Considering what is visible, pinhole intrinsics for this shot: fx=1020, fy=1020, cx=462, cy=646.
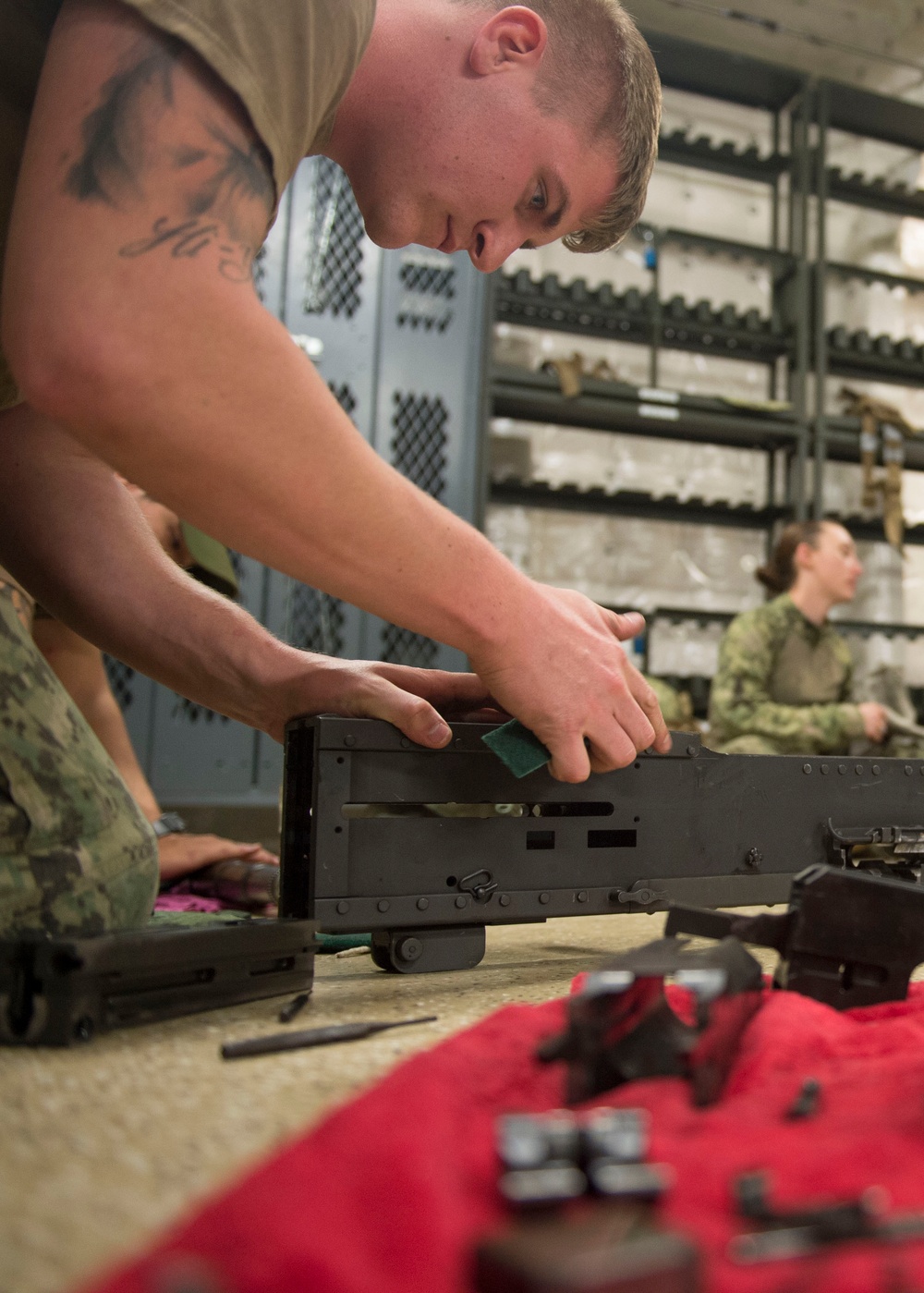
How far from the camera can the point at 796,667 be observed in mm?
3723

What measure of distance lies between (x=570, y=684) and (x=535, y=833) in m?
0.27

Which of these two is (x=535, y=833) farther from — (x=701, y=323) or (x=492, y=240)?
(x=701, y=323)

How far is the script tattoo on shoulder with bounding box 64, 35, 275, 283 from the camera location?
2.23ft

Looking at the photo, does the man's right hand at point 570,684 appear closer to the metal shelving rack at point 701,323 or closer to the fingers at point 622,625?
the fingers at point 622,625

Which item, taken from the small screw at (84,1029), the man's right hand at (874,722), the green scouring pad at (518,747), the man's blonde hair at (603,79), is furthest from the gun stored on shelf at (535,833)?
the man's right hand at (874,722)

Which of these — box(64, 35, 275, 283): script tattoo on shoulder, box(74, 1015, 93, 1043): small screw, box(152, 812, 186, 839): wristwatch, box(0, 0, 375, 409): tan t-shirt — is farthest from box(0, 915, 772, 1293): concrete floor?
box(152, 812, 186, 839): wristwatch

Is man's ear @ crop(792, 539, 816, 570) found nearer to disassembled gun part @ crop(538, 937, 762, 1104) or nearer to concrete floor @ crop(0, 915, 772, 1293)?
concrete floor @ crop(0, 915, 772, 1293)

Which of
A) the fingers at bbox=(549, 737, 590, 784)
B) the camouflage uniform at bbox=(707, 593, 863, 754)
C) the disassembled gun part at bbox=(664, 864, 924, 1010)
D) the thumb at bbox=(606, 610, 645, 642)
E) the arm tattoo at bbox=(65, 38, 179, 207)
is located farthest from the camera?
the camouflage uniform at bbox=(707, 593, 863, 754)

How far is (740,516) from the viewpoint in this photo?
4.34 metres

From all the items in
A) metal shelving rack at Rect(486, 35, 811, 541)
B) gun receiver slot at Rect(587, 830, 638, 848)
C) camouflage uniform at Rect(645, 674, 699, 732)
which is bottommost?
gun receiver slot at Rect(587, 830, 638, 848)

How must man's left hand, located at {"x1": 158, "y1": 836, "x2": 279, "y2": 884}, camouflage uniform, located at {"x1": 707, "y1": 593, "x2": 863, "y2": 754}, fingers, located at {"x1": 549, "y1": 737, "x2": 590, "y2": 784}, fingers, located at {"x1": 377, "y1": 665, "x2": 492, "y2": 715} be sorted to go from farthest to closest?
camouflage uniform, located at {"x1": 707, "y1": 593, "x2": 863, "y2": 754}, man's left hand, located at {"x1": 158, "y1": 836, "x2": 279, "y2": 884}, fingers, located at {"x1": 377, "y1": 665, "x2": 492, "y2": 715}, fingers, located at {"x1": 549, "y1": 737, "x2": 590, "y2": 784}

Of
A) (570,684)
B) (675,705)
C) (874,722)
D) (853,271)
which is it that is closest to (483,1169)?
(570,684)

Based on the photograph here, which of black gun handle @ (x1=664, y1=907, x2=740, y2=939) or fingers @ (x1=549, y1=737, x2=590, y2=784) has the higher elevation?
fingers @ (x1=549, y1=737, x2=590, y2=784)

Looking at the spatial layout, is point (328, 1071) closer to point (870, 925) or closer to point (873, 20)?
point (870, 925)
